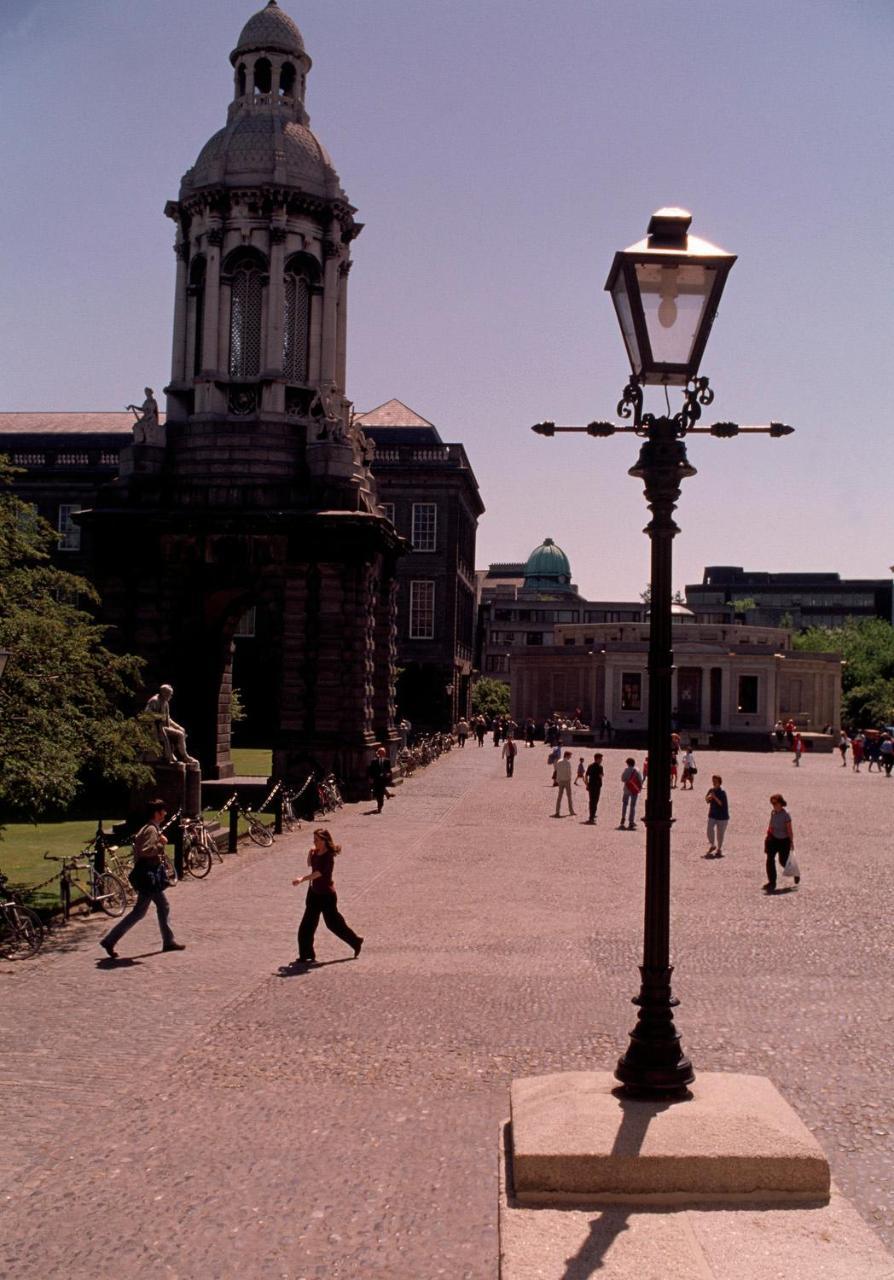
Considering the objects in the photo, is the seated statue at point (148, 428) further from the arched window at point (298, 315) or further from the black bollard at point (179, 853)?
the black bollard at point (179, 853)

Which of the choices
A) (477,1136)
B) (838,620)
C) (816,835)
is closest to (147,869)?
(477,1136)

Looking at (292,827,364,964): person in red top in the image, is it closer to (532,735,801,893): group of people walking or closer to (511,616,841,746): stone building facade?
(532,735,801,893): group of people walking

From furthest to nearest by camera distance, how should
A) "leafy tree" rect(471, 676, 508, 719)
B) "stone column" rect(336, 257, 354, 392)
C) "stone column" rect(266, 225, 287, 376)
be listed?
"leafy tree" rect(471, 676, 508, 719) < "stone column" rect(336, 257, 354, 392) < "stone column" rect(266, 225, 287, 376)

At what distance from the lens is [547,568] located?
152 metres

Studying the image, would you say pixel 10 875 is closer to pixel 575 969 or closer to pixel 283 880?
pixel 283 880

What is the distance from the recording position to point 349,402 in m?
40.4

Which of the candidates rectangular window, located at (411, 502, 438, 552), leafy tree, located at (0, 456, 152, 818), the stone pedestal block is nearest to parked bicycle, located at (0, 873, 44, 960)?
leafy tree, located at (0, 456, 152, 818)

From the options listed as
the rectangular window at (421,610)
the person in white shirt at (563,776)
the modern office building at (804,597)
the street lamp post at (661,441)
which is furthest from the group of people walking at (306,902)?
the modern office building at (804,597)

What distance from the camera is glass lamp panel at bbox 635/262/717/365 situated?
8148 mm

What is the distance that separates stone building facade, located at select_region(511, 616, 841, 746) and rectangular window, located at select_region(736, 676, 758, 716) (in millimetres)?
64

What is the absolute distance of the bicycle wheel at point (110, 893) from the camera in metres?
18.3

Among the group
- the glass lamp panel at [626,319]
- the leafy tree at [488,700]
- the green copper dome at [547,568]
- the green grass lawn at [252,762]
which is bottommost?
the green grass lawn at [252,762]

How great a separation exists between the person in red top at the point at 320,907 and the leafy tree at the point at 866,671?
268 ft

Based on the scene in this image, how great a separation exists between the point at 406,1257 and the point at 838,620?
6318 inches
